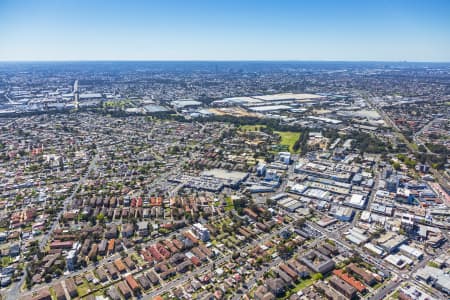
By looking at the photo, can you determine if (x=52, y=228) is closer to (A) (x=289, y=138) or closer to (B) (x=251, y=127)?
(A) (x=289, y=138)

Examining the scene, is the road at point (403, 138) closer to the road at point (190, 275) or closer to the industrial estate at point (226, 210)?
the industrial estate at point (226, 210)

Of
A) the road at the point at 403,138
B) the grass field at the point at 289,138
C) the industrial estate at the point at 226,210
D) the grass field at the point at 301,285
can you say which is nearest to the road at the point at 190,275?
the industrial estate at the point at 226,210

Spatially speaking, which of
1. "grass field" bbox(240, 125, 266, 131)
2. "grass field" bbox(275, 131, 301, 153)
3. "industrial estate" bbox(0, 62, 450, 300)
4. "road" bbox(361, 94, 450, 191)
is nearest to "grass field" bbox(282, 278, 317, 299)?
"industrial estate" bbox(0, 62, 450, 300)

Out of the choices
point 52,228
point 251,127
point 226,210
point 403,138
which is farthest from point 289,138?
point 52,228

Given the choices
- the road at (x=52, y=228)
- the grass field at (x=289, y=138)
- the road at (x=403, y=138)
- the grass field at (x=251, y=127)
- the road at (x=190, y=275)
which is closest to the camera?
the road at (x=190, y=275)

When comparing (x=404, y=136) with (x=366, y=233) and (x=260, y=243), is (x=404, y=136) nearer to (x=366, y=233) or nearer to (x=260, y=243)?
(x=366, y=233)

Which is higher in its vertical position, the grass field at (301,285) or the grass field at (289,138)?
the grass field at (289,138)

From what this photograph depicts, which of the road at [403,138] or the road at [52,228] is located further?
the road at [403,138]

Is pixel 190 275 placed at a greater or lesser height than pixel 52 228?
greater
